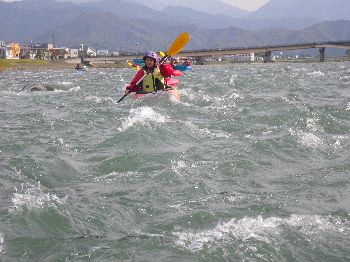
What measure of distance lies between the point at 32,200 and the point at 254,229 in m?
2.95

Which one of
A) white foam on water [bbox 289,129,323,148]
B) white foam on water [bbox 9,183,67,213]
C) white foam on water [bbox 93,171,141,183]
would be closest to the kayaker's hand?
white foam on water [bbox 289,129,323,148]

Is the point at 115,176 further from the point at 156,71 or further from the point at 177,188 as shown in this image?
the point at 156,71

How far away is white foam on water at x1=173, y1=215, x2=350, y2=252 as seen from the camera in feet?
18.4

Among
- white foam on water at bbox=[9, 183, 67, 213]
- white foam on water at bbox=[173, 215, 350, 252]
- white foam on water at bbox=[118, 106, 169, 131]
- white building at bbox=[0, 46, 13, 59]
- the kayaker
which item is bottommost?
white foam on water at bbox=[173, 215, 350, 252]

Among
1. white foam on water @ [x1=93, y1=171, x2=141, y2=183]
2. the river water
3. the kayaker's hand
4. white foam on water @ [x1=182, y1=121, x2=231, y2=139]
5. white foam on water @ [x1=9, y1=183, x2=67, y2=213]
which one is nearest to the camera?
the river water

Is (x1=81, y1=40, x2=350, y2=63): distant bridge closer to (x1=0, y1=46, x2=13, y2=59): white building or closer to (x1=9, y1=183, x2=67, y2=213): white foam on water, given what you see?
(x1=0, y1=46, x2=13, y2=59): white building

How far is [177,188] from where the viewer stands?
25.2 ft

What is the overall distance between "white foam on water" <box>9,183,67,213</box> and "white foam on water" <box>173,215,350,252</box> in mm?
1885

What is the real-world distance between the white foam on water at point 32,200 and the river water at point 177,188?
15 mm

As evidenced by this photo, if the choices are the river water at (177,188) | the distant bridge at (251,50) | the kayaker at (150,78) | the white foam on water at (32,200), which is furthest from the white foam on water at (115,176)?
the distant bridge at (251,50)

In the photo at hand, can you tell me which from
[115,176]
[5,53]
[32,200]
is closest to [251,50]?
[5,53]

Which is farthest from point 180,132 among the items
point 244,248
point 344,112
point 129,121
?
point 244,248

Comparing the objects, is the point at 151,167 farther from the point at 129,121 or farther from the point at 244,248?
the point at 129,121

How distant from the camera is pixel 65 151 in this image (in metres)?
10.2
